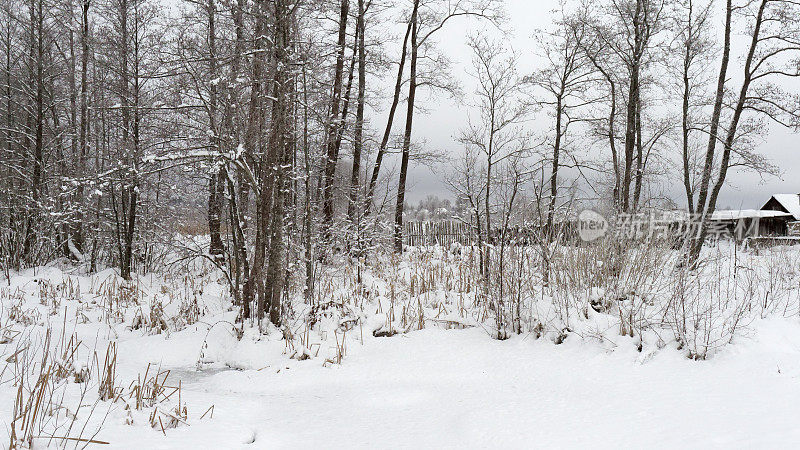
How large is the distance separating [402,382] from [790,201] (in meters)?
40.6

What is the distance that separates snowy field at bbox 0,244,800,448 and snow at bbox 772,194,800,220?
3420 centimetres

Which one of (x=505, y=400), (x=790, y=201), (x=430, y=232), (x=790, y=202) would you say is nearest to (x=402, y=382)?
(x=505, y=400)

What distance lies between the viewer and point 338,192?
33.2 feet

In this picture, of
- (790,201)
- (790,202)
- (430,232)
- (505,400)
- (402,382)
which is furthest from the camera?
(790,201)

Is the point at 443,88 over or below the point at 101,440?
over

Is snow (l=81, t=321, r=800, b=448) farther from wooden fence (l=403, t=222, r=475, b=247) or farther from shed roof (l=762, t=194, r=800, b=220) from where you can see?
shed roof (l=762, t=194, r=800, b=220)

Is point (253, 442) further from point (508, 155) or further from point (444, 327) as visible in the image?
point (508, 155)

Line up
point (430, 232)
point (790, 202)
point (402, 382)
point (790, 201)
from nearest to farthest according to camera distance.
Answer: point (402, 382) → point (430, 232) → point (790, 202) → point (790, 201)

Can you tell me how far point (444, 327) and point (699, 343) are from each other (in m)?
2.77

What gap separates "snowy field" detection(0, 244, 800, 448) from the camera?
303 centimetres

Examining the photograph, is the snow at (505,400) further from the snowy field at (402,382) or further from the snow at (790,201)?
the snow at (790,201)

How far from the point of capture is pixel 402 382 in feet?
15.2

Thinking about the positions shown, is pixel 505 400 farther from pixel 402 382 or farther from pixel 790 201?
pixel 790 201

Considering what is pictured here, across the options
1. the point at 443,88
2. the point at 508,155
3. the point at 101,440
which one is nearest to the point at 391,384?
the point at 101,440
